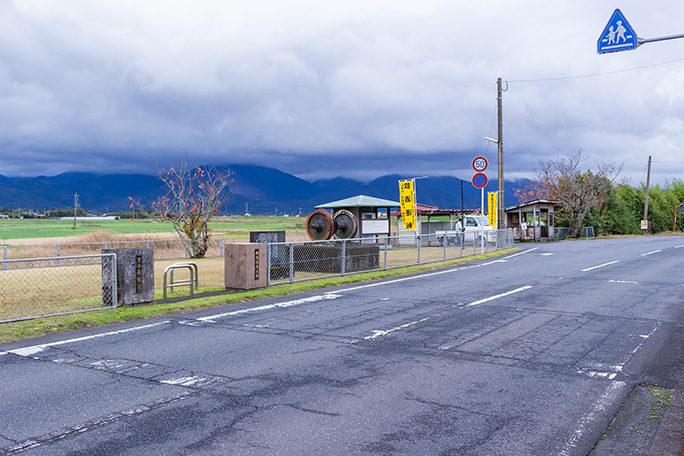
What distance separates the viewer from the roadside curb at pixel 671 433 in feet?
13.5

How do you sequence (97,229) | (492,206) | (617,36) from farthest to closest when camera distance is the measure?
(97,229) → (492,206) → (617,36)

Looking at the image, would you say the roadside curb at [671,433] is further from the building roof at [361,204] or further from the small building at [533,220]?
the small building at [533,220]

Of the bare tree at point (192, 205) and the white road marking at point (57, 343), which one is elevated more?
the bare tree at point (192, 205)

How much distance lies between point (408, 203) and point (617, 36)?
19388mm

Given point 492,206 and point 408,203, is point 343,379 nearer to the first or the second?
point 492,206

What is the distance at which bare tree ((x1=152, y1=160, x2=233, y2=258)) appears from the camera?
28047 millimetres

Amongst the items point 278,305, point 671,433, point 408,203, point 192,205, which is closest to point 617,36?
point 671,433

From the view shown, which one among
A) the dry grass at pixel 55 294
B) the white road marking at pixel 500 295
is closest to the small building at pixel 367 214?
the dry grass at pixel 55 294

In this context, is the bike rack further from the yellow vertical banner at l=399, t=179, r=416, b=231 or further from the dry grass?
the yellow vertical banner at l=399, t=179, r=416, b=231

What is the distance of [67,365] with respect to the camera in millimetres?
6410

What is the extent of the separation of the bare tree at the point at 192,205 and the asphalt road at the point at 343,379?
18.2m

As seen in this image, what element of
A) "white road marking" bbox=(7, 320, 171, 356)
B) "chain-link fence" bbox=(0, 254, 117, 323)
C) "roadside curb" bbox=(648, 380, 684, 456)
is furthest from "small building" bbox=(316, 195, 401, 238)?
"roadside curb" bbox=(648, 380, 684, 456)

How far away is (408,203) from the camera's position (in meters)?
28.0

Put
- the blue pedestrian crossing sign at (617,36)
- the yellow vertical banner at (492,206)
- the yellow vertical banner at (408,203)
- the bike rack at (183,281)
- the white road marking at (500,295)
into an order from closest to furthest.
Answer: the blue pedestrian crossing sign at (617,36), the white road marking at (500,295), the bike rack at (183,281), the yellow vertical banner at (492,206), the yellow vertical banner at (408,203)
